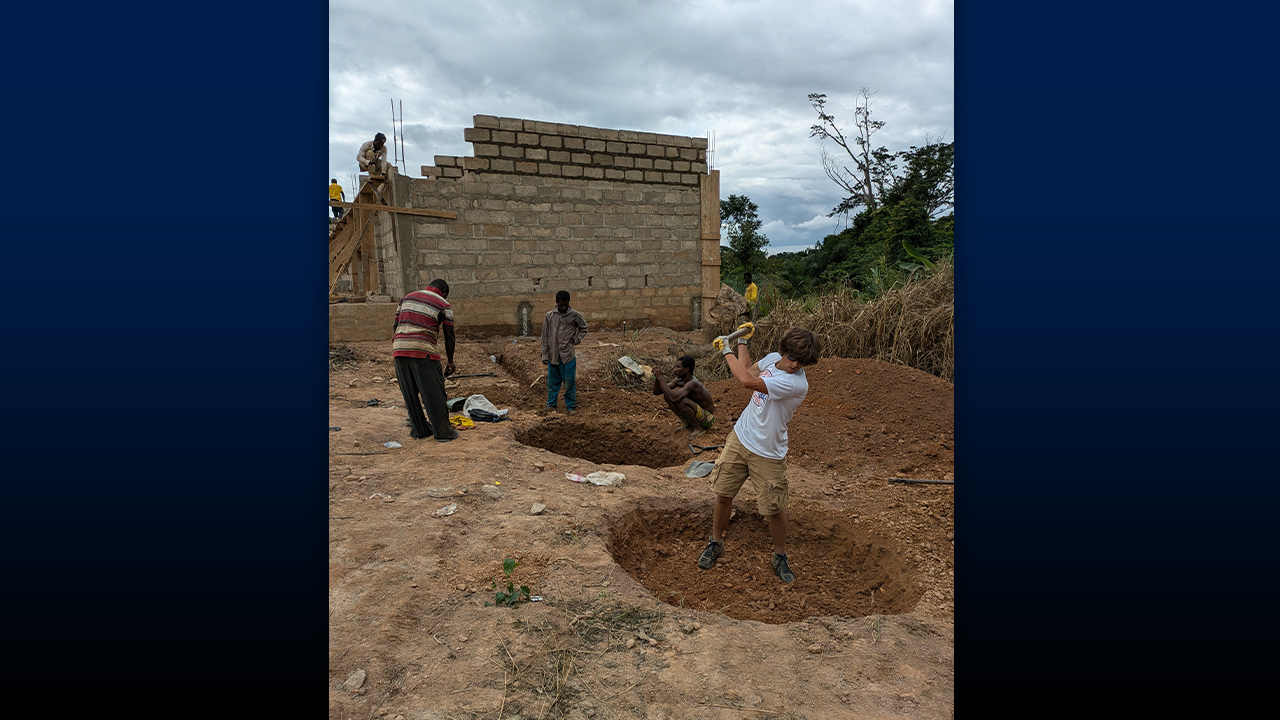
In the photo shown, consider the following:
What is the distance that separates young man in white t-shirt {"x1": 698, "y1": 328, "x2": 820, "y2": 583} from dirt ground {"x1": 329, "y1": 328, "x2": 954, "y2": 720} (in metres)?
0.47

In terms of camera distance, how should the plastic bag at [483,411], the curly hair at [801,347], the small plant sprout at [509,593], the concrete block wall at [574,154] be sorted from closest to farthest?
the small plant sprout at [509,593] < the curly hair at [801,347] < the plastic bag at [483,411] < the concrete block wall at [574,154]

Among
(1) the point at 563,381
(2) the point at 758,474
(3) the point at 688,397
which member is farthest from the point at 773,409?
(1) the point at 563,381

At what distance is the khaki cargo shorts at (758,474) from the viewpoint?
3383mm

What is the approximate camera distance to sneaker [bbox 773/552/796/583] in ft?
11.8

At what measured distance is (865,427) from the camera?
618cm

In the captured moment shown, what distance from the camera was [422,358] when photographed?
5730mm

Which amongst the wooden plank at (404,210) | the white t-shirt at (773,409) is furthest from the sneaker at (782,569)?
the wooden plank at (404,210)

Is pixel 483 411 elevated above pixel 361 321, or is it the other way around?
pixel 361 321

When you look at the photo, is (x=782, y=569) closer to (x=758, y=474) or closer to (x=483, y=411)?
(x=758, y=474)

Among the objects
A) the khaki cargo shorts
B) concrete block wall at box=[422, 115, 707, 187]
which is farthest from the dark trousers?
concrete block wall at box=[422, 115, 707, 187]

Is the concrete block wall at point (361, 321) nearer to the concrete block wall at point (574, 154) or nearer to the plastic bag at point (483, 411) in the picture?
the concrete block wall at point (574, 154)

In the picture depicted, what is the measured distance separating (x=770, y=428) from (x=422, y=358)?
3.52 m
